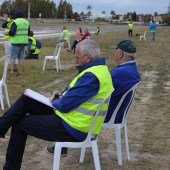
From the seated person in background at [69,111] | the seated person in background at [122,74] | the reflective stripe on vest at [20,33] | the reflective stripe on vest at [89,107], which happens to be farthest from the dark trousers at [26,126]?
the reflective stripe on vest at [20,33]

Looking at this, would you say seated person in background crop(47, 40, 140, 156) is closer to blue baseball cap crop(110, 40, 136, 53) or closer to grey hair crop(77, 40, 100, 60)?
blue baseball cap crop(110, 40, 136, 53)

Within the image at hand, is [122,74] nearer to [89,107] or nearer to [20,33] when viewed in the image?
[89,107]

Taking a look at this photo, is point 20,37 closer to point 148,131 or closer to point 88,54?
point 148,131

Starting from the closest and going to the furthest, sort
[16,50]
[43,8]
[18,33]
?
1. [18,33]
2. [16,50]
3. [43,8]

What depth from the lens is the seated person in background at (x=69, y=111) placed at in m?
3.64

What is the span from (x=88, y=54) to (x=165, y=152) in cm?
210

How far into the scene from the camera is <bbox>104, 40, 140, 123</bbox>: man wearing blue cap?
14.6 feet

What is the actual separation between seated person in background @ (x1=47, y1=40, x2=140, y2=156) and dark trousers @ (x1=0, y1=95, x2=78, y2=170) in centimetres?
82

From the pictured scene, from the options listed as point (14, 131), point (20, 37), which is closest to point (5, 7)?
point (20, 37)

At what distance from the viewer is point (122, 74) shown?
176 inches

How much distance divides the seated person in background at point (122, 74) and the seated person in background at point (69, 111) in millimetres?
668

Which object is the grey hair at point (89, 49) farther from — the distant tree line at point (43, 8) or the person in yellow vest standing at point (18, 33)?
the distant tree line at point (43, 8)

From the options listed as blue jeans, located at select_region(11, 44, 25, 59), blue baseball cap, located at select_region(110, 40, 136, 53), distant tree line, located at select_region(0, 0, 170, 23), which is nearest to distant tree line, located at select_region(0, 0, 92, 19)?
distant tree line, located at select_region(0, 0, 170, 23)

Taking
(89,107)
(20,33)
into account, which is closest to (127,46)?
(89,107)
